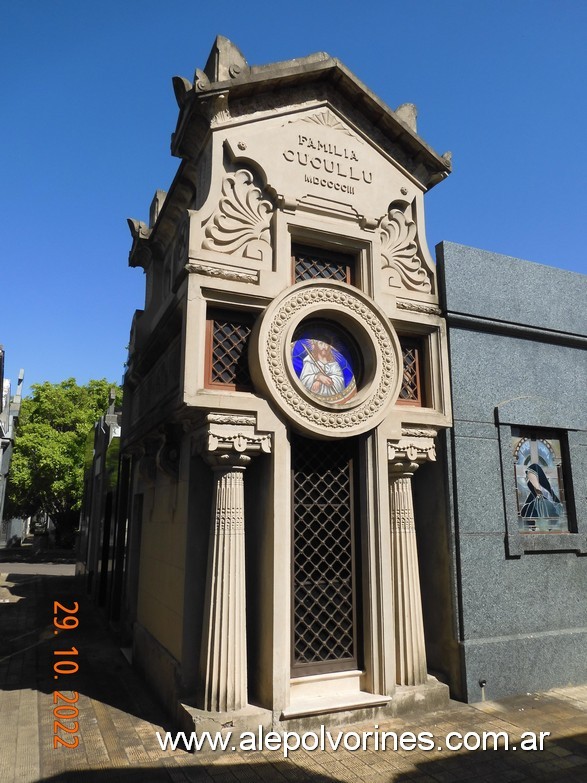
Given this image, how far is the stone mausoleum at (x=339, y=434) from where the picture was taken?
6379mm

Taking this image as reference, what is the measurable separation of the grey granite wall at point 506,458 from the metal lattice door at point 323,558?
157cm

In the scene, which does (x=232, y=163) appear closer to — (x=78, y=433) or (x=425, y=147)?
(x=425, y=147)

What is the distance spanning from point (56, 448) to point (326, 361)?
24.5 metres

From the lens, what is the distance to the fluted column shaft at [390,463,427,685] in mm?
6863

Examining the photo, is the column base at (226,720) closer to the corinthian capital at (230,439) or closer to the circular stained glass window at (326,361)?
the corinthian capital at (230,439)

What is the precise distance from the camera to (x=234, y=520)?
20.4ft

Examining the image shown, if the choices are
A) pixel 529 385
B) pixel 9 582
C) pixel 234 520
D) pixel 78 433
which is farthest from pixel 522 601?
pixel 78 433

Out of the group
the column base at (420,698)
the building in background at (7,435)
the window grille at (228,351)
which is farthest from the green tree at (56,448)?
the column base at (420,698)

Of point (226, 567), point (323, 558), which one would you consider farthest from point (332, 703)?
point (226, 567)

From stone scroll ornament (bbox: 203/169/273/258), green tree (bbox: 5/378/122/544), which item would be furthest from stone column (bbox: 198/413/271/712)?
green tree (bbox: 5/378/122/544)

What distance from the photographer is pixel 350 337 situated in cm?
751

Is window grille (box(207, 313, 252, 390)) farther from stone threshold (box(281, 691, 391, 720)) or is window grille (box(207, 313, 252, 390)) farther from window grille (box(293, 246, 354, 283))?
stone threshold (box(281, 691, 391, 720))

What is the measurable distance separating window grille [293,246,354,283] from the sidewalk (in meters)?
5.68

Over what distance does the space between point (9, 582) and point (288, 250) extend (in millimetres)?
16796
